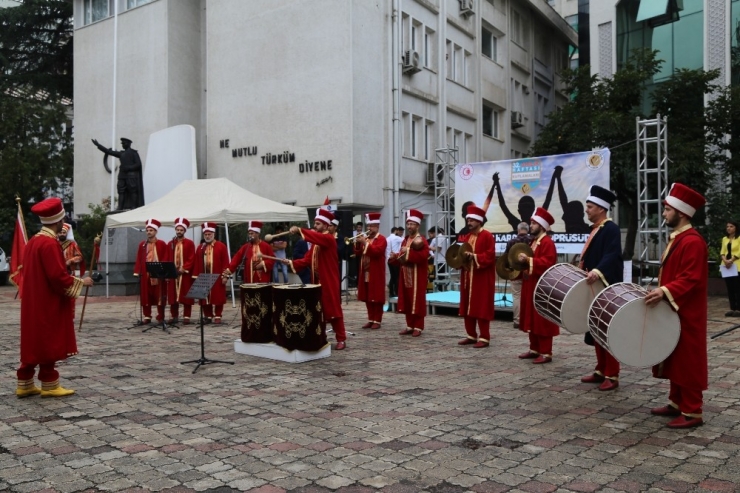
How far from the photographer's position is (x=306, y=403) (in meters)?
6.62

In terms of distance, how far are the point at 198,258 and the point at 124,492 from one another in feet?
31.5

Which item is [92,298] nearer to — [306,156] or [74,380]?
[306,156]

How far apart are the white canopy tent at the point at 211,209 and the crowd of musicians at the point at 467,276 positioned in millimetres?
1064

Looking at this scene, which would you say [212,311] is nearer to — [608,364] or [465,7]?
[608,364]

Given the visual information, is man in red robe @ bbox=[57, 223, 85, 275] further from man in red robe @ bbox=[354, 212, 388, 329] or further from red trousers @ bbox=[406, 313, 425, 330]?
red trousers @ bbox=[406, 313, 425, 330]

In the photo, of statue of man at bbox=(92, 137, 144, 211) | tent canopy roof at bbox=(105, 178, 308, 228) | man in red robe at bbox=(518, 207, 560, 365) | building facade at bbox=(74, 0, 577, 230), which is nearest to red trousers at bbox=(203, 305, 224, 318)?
tent canopy roof at bbox=(105, 178, 308, 228)

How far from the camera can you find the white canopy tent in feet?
49.6

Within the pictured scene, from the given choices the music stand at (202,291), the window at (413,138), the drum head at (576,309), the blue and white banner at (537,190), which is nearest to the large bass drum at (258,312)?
the music stand at (202,291)

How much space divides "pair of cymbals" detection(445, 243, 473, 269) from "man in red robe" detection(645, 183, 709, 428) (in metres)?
4.38

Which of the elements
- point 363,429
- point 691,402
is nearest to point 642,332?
point 691,402

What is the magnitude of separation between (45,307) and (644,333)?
18.2 feet

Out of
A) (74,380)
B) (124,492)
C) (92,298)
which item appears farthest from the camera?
(92,298)

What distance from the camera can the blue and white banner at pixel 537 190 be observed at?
15.0 metres

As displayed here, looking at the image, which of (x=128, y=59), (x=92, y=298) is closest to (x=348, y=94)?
(x=92, y=298)
